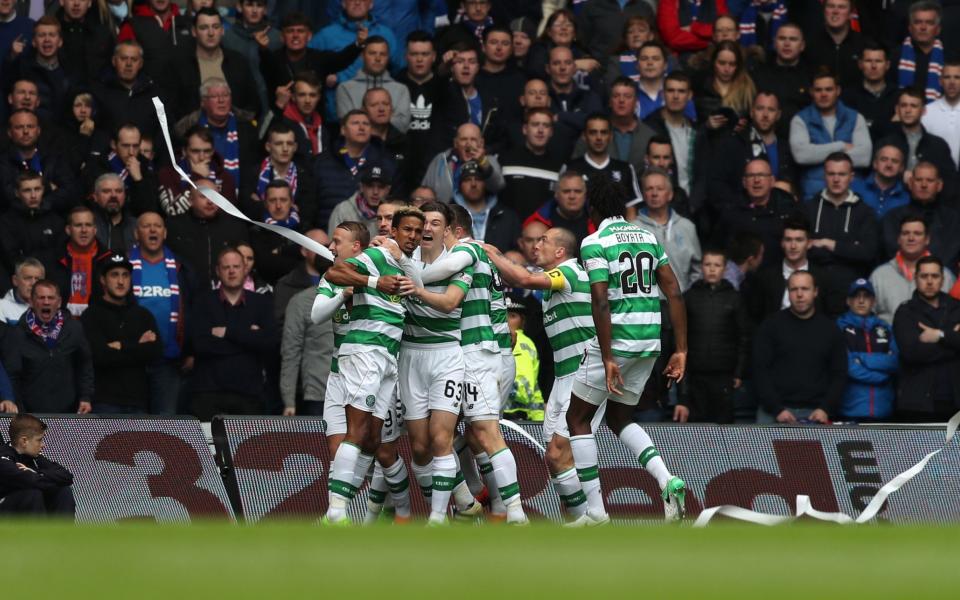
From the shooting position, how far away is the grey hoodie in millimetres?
16609

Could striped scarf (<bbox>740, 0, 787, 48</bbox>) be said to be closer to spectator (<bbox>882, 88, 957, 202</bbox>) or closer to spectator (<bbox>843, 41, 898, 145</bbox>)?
spectator (<bbox>843, 41, 898, 145</bbox>)

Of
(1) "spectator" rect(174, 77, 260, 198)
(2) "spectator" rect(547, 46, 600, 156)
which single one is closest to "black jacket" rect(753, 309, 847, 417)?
(2) "spectator" rect(547, 46, 600, 156)

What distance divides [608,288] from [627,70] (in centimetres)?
650

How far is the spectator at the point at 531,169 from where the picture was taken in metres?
16.0

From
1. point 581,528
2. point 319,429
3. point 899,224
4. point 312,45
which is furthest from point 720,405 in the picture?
point 581,528

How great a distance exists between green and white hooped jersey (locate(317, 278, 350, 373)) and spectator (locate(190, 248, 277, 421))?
2.46m

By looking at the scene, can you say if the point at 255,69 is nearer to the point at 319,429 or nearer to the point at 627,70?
the point at 627,70

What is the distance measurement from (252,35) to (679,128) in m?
4.28

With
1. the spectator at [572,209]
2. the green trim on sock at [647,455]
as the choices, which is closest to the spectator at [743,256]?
the spectator at [572,209]

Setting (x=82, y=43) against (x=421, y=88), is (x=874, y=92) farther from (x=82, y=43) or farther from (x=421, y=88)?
(x=82, y=43)

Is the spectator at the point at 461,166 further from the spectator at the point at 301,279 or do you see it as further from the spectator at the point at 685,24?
the spectator at the point at 685,24

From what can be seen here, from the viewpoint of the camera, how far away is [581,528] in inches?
233

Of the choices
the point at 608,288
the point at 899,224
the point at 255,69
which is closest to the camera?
Answer: the point at 608,288

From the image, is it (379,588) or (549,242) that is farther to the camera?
(549,242)
